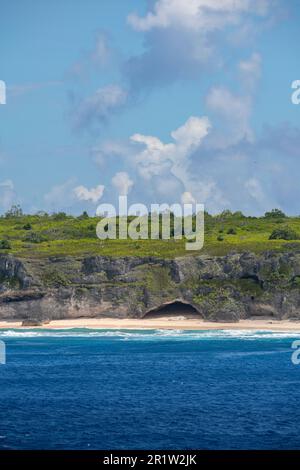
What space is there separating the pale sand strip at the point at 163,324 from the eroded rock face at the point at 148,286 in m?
1.16

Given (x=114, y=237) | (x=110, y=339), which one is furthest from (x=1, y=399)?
(x=114, y=237)

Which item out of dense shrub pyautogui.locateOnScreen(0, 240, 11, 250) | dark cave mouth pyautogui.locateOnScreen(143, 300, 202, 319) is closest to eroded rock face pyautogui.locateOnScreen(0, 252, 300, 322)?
dark cave mouth pyautogui.locateOnScreen(143, 300, 202, 319)

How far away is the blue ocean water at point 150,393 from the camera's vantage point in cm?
4888

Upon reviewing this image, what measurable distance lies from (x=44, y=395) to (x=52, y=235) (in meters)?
102

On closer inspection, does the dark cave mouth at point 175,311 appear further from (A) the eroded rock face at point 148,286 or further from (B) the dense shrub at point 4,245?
(B) the dense shrub at point 4,245

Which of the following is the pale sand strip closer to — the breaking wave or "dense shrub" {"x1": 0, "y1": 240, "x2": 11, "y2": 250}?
the breaking wave

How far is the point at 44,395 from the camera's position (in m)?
63.6

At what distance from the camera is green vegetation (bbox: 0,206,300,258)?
129375 mm

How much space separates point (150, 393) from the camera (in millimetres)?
64438

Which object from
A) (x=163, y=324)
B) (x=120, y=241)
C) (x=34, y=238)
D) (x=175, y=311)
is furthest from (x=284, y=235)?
(x=34, y=238)

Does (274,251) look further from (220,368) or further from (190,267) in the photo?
(220,368)

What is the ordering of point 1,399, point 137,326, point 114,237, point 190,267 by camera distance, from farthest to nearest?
point 114,237 → point 190,267 → point 137,326 → point 1,399

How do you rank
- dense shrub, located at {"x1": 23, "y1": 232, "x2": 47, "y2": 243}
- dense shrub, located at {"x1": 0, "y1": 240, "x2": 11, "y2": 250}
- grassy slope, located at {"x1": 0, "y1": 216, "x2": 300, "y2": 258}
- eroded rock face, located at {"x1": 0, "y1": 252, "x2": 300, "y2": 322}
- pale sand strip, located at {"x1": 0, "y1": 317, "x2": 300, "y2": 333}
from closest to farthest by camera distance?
pale sand strip, located at {"x1": 0, "y1": 317, "x2": 300, "y2": 333}, eroded rock face, located at {"x1": 0, "y1": 252, "x2": 300, "y2": 322}, grassy slope, located at {"x1": 0, "y1": 216, "x2": 300, "y2": 258}, dense shrub, located at {"x1": 0, "y1": 240, "x2": 11, "y2": 250}, dense shrub, located at {"x1": 23, "y1": 232, "x2": 47, "y2": 243}

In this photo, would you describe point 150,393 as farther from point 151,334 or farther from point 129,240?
point 129,240
